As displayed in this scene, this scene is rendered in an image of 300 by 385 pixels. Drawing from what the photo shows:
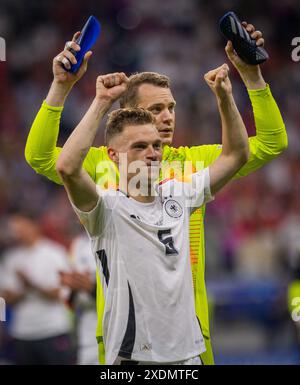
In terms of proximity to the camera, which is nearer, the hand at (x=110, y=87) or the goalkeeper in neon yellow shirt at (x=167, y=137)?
the hand at (x=110, y=87)

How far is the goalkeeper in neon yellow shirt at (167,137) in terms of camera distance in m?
4.09

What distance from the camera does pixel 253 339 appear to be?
1020cm

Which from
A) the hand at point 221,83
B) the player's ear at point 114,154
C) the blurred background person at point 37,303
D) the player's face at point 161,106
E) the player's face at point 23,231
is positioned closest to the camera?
the hand at point 221,83

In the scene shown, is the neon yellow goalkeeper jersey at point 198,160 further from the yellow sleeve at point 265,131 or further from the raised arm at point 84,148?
the raised arm at point 84,148

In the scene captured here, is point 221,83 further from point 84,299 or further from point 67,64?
point 84,299

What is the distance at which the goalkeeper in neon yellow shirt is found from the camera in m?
4.09

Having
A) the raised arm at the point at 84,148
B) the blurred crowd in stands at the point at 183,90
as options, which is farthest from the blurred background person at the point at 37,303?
the raised arm at the point at 84,148

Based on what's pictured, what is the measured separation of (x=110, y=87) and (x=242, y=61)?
801 mm

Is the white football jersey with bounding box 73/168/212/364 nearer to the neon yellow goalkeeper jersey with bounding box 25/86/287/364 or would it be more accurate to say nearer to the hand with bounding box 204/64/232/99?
the neon yellow goalkeeper jersey with bounding box 25/86/287/364

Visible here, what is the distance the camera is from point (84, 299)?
22.5 ft

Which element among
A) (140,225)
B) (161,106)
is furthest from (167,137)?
(140,225)

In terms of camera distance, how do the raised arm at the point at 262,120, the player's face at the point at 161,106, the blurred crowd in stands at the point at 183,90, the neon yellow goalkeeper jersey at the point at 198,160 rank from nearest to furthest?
the neon yellow goalkeeper jersey at the point at 198,160 < the raised arm at the point at 262,120 < the player's face at the point at 161,106 < the blurred crowd in stands at the point at 183,90

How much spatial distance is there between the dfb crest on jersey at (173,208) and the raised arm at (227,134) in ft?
0.62
